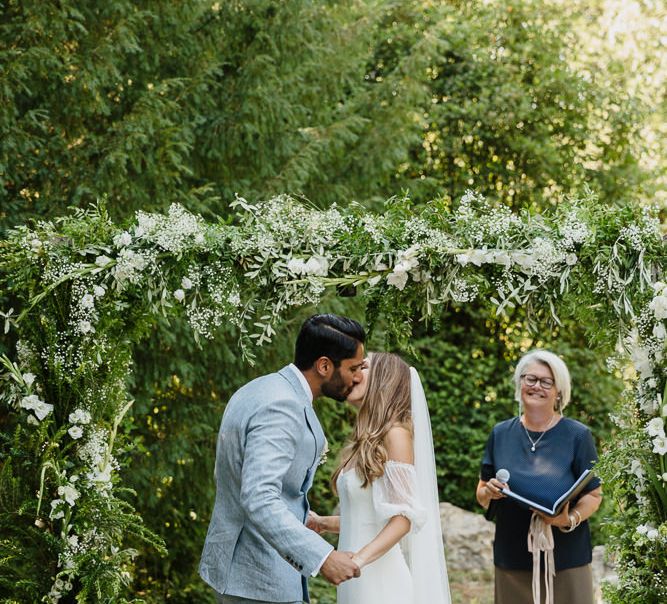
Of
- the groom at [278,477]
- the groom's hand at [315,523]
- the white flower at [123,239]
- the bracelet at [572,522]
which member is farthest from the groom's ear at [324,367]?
the bracelet at [572,522]

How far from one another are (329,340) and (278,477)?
54 centimetres

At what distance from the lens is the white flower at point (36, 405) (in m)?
4.19

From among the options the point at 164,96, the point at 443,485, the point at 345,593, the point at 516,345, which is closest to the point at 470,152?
the point at 516,345

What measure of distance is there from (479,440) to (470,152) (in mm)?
2872

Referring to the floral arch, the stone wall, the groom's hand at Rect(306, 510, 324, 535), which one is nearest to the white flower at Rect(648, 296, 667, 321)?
the floral arch

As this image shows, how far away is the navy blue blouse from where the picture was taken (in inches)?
172

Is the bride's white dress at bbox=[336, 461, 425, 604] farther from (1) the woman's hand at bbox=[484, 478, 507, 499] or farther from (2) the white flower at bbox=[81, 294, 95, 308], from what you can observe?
(2) the white flower at bbox=[81, 294, 95, 308]

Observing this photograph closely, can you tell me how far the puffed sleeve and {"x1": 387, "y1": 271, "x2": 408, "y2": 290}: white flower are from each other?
719 millimetres

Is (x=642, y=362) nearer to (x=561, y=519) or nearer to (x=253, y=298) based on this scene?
(x=561, y=519)

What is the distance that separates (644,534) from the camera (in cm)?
370

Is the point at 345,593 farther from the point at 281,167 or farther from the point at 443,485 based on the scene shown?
the point at 443,485

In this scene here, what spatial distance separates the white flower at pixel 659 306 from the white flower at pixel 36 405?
8.54 feet

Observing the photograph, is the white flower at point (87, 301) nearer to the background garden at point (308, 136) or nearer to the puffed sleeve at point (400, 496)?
the background garden at point (308, 136)

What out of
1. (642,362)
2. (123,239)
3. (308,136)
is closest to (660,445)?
(642,362)
